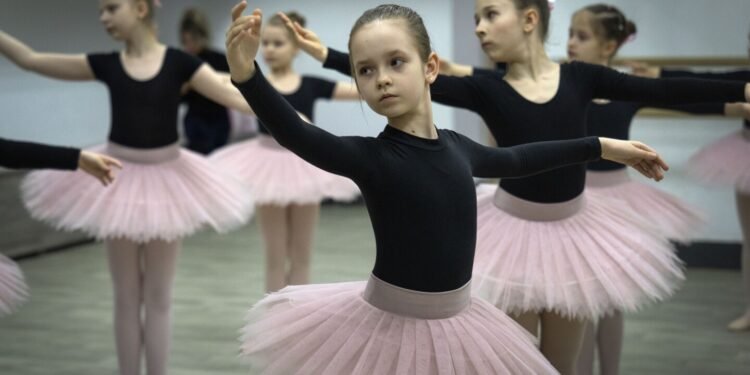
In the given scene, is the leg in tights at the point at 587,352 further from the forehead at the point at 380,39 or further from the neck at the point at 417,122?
the forehead at the point at 380,39

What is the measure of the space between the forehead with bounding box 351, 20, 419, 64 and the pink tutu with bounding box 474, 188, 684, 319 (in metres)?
0.79

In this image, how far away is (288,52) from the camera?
4.14m

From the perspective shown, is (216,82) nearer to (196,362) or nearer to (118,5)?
(118,5)

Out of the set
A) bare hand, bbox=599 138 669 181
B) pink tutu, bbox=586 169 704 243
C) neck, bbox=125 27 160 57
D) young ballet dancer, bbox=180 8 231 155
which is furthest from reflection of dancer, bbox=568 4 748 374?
young ballet dancer, bbox=180 8 231 155

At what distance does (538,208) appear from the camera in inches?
98.3

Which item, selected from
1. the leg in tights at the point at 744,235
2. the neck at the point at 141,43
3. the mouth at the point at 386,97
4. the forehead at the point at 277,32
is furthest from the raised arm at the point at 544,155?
the leg in tights at the point at 744,235

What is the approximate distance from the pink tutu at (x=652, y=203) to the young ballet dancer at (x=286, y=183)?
3.91 feet

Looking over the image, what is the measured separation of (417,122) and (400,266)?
0.91 feet

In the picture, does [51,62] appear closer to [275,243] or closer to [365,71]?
[275,243]

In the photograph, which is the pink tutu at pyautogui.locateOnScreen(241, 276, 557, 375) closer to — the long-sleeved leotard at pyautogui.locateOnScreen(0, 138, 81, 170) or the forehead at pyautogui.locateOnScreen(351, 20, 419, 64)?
the forehead at pyautogui.locateOnScreen(351, 20, 419, 64)

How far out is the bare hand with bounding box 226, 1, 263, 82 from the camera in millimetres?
1598

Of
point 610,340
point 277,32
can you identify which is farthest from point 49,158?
point 610,340

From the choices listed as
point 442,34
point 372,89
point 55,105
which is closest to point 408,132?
point 372,89

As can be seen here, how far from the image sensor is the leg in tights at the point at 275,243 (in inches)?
157
